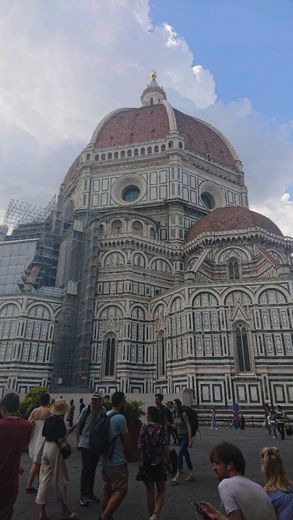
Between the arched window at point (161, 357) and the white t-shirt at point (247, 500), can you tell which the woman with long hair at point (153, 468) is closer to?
the white t-shirt at point (247, 500)

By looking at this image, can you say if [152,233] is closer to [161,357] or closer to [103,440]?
[161,357]

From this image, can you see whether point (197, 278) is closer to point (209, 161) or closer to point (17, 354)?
point (17, 354)

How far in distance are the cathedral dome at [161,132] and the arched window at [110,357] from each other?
23.8 m

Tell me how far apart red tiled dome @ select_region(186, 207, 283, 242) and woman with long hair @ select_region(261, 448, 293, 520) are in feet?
95.1

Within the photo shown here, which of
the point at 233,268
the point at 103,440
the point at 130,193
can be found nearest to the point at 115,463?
the point at 103,440

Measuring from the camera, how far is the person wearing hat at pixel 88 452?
223 inches

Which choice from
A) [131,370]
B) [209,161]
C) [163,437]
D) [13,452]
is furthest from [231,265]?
[13,452]

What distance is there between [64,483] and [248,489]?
11.5 feet

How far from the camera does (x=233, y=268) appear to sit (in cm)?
3025

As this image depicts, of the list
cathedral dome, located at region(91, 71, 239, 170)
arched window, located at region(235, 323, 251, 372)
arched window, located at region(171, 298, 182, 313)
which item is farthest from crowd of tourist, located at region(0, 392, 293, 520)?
cathedral dome, located at region(91, 71, 239, 170)

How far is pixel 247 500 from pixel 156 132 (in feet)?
142

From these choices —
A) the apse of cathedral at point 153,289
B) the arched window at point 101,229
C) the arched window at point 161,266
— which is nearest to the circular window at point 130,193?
the apse of cathedral at point 153,289

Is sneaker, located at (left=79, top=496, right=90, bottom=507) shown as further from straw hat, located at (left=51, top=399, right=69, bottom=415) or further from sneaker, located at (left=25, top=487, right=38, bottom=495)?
straw hat, located at (left=51, top=399, right=69, bottom=415)

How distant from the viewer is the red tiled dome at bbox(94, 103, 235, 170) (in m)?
42.2
